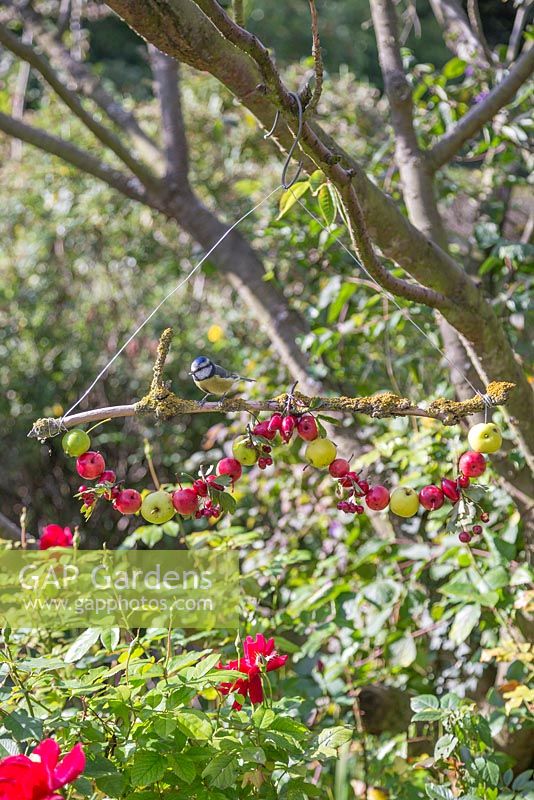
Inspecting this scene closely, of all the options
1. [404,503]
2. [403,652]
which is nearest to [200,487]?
[404,503]

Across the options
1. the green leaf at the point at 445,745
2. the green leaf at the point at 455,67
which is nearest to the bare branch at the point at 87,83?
the green leaf at the point at 455,67

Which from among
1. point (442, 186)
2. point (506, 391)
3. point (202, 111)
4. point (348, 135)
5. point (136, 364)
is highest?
point (202, 111)

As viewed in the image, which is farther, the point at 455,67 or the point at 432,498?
the point at 455,67

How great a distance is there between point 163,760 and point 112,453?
294 centimetres

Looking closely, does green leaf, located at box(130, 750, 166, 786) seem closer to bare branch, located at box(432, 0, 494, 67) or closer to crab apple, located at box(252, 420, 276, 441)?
crab apple, located at box(252, 420, 276, 441)

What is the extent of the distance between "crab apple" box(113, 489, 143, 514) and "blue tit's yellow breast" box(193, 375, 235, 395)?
15cm

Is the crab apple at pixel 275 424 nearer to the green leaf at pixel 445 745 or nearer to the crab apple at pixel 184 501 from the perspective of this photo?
the crab apple at pixel 184 501

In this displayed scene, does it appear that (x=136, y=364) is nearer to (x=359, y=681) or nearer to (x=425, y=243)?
(x=359, y=681)

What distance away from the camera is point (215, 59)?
994mm

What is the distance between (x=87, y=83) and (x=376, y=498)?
1.99 meters

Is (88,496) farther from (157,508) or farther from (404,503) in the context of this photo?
(404,503)

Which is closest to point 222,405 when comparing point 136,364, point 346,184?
point 346,184

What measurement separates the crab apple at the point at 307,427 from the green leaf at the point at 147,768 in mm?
384

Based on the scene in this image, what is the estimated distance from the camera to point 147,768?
825 mm
